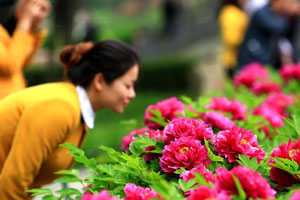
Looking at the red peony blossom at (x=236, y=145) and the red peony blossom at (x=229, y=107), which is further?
the red peony blossom at (x=229, y=107)

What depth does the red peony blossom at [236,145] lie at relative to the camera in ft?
6.02

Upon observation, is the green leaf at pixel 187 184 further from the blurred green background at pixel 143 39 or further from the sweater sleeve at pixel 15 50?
the blurred green background at pixel 143 39

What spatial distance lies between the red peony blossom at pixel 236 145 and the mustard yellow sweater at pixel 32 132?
0.82m

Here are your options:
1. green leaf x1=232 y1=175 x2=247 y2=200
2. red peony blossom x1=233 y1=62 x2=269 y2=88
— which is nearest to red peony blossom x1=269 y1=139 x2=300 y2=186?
green leaf x1=232 y1=175 x2=247 y2=200

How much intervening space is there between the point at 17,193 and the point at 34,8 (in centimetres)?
129

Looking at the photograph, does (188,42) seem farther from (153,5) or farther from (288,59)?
(288,59)

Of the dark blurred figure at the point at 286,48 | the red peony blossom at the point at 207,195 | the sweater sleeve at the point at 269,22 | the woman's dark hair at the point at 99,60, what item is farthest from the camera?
the dark blurred figure at the point at 286,48

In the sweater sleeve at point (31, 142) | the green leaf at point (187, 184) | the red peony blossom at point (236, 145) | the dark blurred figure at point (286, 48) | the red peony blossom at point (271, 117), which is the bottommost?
the dark blurred figure at point (286, 48)

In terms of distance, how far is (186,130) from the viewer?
1.91 metres

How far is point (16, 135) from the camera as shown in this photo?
2.35 m

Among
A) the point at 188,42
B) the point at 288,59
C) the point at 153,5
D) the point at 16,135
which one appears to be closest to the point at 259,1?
the point at 288,59

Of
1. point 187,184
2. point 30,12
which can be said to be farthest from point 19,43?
point 187,184

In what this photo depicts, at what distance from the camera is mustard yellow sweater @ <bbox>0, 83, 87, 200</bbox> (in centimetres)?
233

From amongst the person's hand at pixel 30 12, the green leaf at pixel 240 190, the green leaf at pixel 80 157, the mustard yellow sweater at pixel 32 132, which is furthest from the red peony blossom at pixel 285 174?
the person's hand at pixel 30 12
